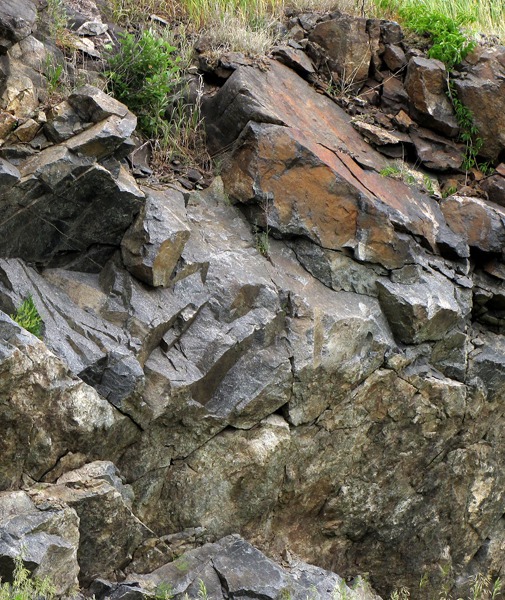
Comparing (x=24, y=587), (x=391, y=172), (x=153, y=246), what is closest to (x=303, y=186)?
(x=391, y=172)

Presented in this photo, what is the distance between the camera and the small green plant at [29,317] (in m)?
4.79

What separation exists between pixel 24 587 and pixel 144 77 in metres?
4.03

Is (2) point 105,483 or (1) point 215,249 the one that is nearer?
(2) point 105,483

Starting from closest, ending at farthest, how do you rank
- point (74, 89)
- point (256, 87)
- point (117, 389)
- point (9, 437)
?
1. point (9, 437)
2. point (117, 389)
3. point (74, 89)
4. point (256, 87)

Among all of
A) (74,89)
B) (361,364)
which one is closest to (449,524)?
(361,364)

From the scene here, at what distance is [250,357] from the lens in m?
5.66

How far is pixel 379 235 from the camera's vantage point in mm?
6340

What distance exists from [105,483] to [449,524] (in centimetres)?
329

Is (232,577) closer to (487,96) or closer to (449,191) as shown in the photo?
(449,191)

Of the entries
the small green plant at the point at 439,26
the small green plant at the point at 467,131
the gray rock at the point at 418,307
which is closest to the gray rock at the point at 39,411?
the gray rock at the point at 418,307

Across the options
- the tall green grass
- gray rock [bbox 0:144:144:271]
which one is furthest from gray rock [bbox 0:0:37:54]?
the tall green grass

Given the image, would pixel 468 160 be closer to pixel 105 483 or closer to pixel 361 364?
pixel 361 364

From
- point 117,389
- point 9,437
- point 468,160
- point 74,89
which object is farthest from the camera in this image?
point 468,160

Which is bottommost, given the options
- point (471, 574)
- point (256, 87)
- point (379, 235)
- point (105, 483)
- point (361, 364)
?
point (471, 574)
